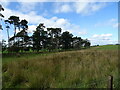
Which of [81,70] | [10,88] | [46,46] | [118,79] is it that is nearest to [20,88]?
[10,88]

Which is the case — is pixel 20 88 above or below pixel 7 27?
below

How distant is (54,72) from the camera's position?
445cm

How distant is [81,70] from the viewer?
4.40 meters

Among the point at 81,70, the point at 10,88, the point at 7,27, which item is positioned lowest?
the point at 10,88

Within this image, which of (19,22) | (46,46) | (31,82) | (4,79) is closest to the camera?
(31,82)

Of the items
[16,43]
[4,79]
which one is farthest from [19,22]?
[4,79]

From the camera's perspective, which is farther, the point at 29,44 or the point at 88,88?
the point at 29,44

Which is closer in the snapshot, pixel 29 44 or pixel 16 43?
pixel 16 43

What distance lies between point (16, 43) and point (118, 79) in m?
36.4

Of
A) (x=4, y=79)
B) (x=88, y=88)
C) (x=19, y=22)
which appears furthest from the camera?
(x=19, y=22)

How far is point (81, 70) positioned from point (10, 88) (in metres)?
2.65

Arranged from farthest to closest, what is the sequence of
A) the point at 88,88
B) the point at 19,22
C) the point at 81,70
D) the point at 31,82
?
1. the point at 19,22
2. the point at 81,70
3. the point at 31,82
4. the point at 88,88

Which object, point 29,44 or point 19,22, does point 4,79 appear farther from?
point 29,44

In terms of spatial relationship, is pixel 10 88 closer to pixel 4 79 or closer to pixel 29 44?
pixel 4 79
